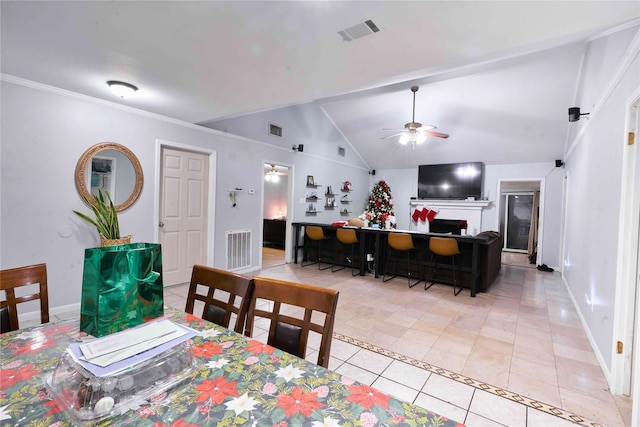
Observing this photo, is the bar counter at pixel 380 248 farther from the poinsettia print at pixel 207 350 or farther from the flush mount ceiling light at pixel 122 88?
the poinsettia print at pixel 207 350

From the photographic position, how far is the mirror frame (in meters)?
3.23

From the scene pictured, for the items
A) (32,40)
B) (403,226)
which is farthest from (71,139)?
(403,226)

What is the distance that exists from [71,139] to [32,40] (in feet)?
4.18

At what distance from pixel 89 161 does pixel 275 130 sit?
306 cm

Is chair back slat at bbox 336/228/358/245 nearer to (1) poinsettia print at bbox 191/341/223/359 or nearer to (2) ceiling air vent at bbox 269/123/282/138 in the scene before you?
(2) ceiling air vent at bbox 269/123/282/138

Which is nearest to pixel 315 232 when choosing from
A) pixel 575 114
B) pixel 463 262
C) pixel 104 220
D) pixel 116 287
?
pixel 463 262

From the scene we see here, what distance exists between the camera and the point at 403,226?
27.3ft

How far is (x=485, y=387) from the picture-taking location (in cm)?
205

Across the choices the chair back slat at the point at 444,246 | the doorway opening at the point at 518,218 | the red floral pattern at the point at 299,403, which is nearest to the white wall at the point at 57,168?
the red floral pattern at the point at 299,403

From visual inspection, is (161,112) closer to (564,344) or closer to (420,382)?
(420,382)

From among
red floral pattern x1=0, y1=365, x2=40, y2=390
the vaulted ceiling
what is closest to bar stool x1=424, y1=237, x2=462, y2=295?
the vaulted ceiling

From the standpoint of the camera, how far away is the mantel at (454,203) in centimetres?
702

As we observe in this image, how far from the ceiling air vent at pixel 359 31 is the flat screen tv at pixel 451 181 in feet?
20.1

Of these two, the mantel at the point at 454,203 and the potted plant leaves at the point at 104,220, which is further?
the mantel at the point at 454,203
